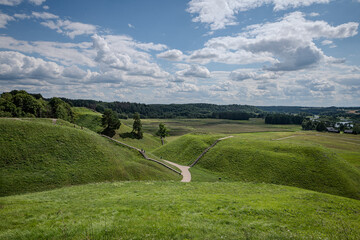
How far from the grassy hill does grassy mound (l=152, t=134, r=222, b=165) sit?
0.39m

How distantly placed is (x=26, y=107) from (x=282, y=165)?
99527 millimetres

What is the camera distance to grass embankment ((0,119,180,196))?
28.5m

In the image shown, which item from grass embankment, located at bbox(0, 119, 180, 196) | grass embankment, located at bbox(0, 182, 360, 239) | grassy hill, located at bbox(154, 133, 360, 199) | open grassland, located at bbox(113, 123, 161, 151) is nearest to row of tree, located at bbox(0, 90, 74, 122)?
open grassland, located at bbox(113, 123, 161, 151)

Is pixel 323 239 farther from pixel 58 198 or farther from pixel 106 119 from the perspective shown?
pixel 106 119

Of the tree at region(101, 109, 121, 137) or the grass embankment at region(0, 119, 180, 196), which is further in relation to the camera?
the tree at region(101, 109, 121, 137)

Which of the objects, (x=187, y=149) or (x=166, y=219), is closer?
(x=166, y=219)

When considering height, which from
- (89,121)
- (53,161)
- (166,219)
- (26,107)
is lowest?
(53,161)

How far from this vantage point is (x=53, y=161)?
33188mm

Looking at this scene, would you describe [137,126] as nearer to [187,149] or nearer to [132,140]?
[132,140]

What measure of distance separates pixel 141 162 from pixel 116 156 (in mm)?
6734

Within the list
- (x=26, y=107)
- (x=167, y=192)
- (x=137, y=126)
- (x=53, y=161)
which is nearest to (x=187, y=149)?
(x=137, y=126)

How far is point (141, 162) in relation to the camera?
46.3 m

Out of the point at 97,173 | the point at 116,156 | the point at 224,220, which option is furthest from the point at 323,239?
the point at 116,156

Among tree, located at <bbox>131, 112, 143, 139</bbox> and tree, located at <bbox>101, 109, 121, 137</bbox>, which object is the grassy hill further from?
tree, located at <bbox>101, 109, 121, 137</bbox>
